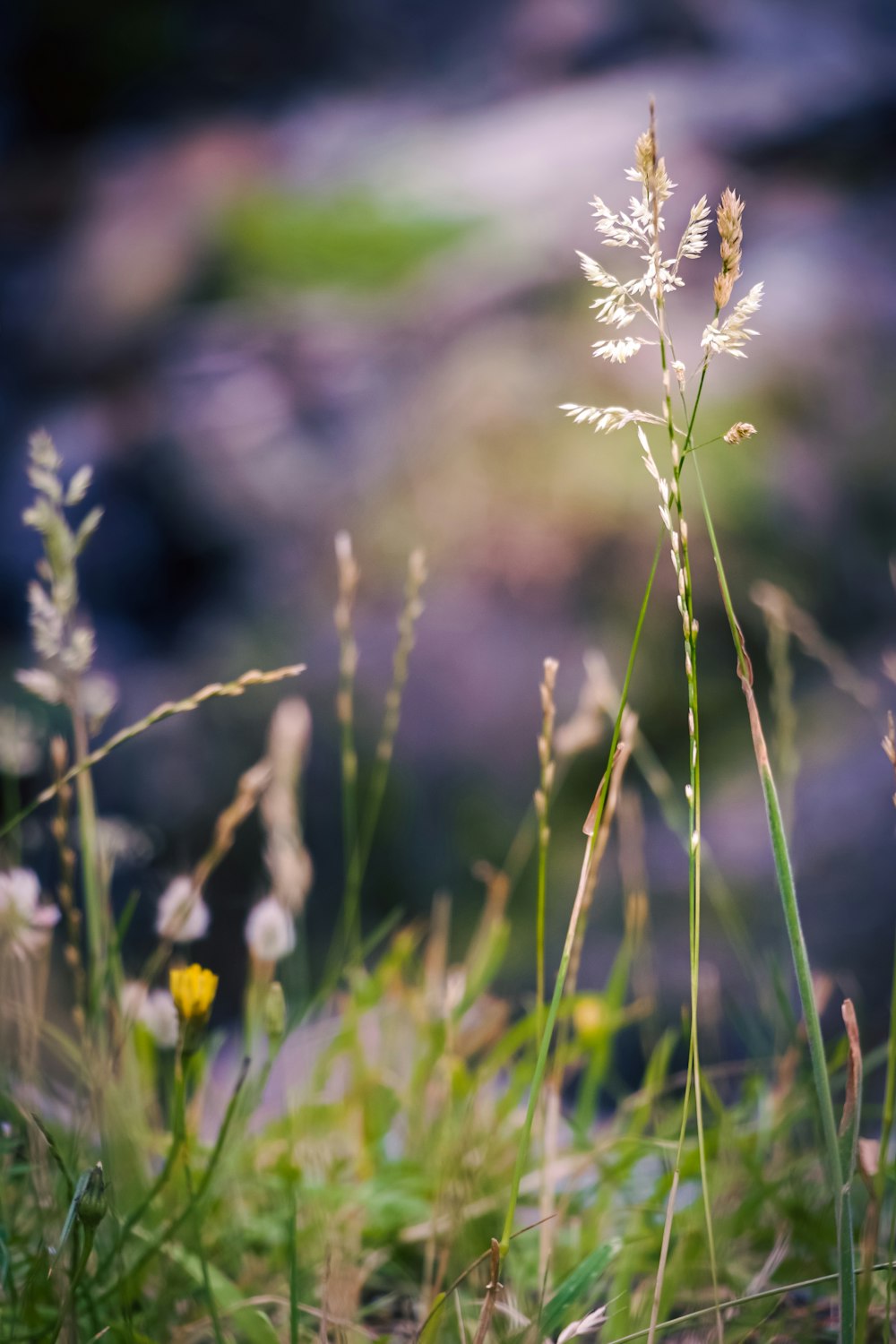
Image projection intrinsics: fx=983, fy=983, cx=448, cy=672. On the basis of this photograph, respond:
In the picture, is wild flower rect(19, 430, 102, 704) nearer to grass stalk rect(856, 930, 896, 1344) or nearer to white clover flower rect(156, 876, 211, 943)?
white clover flower rect(156, 876, 211, 943)

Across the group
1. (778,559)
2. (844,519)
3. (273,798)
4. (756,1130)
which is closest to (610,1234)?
(756,1130)

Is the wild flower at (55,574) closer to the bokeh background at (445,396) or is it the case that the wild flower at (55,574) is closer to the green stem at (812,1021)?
the green stem at (812,1021)

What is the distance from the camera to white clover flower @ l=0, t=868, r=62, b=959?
772 mm

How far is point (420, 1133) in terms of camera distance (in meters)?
1.16

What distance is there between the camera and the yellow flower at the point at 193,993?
627 millimetres

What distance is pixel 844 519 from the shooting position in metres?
3.05

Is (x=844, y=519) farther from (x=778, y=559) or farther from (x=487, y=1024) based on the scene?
(x=487, y=1024)

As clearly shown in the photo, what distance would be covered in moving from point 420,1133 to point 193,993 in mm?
644

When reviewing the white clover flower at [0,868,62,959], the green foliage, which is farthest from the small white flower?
the green foliage

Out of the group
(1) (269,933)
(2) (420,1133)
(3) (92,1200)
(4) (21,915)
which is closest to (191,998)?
(3) (92,1200)

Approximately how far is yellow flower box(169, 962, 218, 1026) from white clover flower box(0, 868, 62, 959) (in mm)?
178

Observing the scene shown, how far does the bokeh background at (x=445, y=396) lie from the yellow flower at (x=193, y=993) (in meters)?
1.80

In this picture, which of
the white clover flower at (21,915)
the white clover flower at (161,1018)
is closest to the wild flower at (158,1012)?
the white clover flower at (161,1018)

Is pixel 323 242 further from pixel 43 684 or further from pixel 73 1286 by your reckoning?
pixel 73 1286
